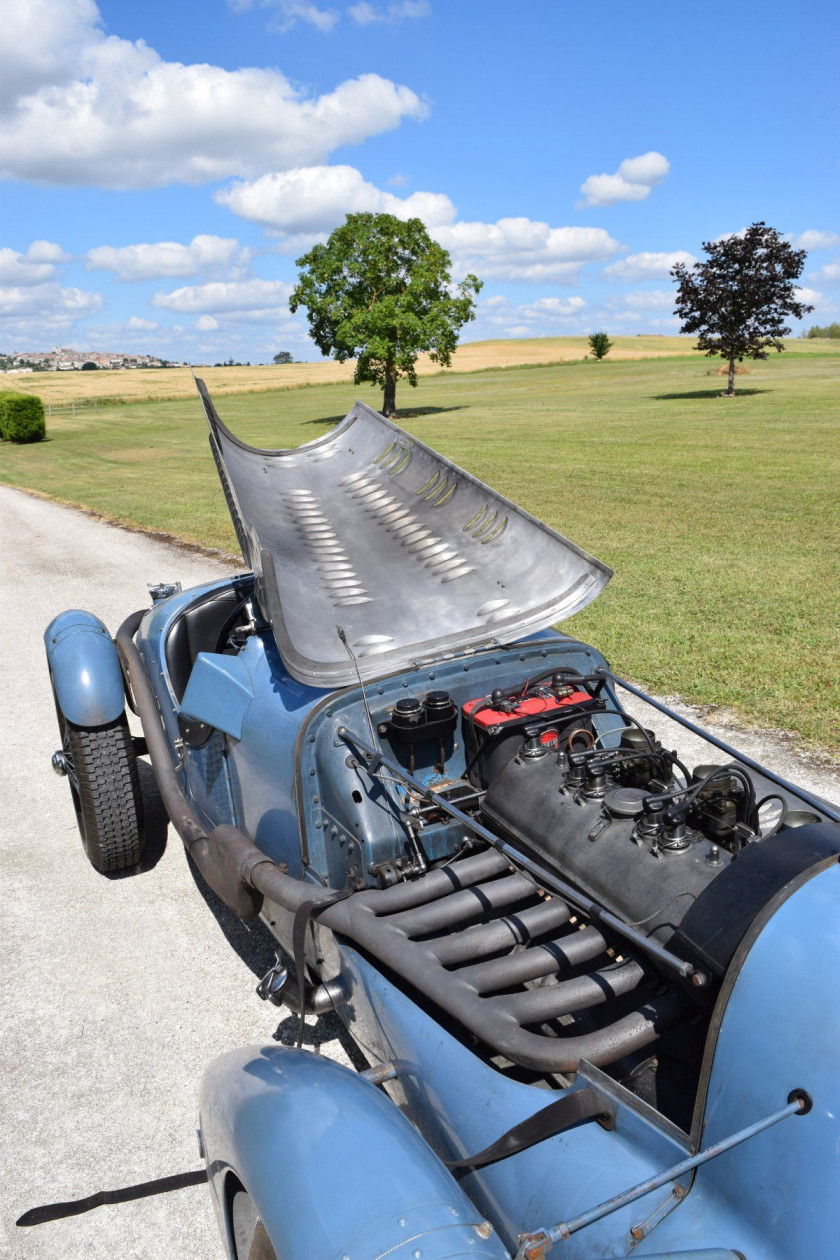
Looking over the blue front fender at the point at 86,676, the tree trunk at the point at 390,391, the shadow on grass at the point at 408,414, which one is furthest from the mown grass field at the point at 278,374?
the blue front fender at the point at 86,676

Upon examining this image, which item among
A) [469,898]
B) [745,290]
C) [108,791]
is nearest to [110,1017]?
[108,791]

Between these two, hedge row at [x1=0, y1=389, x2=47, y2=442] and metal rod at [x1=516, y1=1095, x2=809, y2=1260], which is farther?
hedge row at [x1=0, y1=389, x2=47, y2=442]

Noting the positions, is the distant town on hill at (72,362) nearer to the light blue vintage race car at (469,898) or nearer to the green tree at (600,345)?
the green tree at (600,345)

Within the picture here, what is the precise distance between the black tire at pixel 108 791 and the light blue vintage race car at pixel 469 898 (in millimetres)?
18

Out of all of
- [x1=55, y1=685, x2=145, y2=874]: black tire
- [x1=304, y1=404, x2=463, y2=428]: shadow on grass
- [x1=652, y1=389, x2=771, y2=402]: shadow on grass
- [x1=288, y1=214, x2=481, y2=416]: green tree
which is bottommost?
[x1=55, y1=685, x2=145, y2=874]: black tire

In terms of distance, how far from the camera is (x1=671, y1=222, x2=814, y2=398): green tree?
34.0 metres

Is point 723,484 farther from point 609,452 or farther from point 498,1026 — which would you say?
point 498,1026

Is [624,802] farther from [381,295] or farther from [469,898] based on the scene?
[381,295]

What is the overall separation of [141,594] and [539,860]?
9538 millimetres

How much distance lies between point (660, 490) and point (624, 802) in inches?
641

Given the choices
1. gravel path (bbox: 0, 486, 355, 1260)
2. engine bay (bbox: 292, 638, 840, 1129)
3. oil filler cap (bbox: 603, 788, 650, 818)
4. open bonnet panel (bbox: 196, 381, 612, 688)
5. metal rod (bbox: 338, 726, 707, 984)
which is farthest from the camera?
open bonnet panel (bbox: 196, 381, 612, 688)

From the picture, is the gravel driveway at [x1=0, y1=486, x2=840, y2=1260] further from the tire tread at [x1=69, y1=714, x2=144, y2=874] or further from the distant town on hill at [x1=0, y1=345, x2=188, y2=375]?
the distant town on hill at [x1=0, y1=345, x2=188, y2=375]

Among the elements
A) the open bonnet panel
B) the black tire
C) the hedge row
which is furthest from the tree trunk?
the black tire

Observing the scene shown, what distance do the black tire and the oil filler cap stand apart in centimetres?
307
